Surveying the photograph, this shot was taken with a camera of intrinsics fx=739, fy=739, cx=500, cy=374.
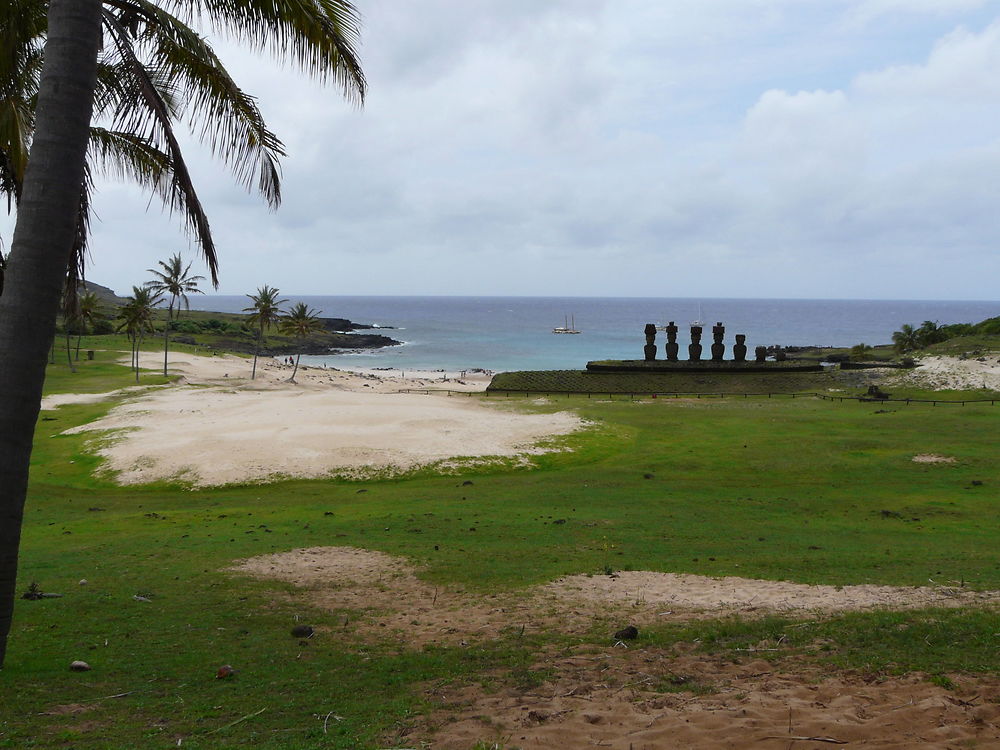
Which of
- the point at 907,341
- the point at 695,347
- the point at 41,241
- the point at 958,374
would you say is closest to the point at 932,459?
the point at 41,241

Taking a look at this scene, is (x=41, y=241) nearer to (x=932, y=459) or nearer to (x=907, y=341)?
(x=932, y=459)

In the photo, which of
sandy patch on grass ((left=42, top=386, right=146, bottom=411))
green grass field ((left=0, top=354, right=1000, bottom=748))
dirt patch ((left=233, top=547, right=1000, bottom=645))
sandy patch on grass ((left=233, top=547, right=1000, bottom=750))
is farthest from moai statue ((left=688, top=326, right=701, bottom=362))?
sandy patch on grass ((left=233, top=547, right=1000, bottom=750))

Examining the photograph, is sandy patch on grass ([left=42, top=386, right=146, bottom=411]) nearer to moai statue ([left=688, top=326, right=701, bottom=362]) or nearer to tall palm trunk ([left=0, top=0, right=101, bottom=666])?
tall palm trunk ([left=0, top=0, right=101, bottom=666])

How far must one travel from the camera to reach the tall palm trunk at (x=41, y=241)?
7262 mm

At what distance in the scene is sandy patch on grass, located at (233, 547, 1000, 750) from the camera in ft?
21.3

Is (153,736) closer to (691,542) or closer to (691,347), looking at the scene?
(691,542)

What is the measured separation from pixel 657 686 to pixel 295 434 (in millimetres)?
25135

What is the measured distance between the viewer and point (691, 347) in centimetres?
6450

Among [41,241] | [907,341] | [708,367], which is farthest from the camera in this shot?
[907,341]

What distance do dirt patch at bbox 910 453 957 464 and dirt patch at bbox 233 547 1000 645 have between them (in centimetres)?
1637

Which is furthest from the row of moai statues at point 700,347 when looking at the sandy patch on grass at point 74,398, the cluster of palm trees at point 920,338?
the sandy patch on grass at point 74,398

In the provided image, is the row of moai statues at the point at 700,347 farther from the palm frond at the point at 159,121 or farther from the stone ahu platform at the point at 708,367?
the palm frond at the point at 159,121

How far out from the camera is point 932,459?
26.5 metres

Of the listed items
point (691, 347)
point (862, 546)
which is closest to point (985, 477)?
point (862, 546)
